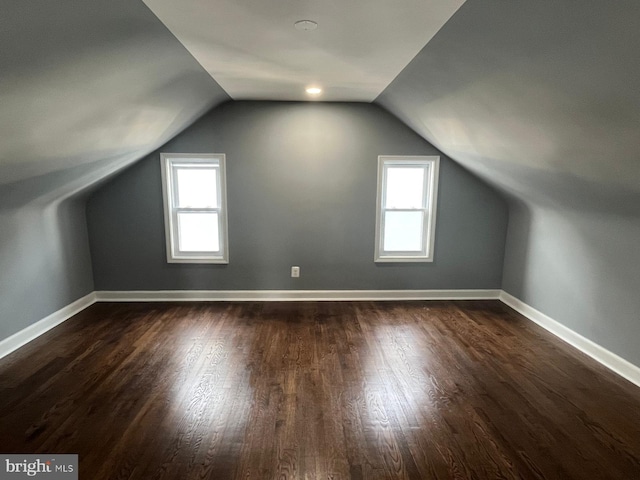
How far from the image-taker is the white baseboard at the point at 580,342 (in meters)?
2.81

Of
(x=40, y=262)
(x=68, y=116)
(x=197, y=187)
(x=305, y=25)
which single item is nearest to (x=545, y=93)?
(x=305, y=25)

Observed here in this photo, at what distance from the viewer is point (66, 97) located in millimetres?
2084

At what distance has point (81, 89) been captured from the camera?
82.7 inches

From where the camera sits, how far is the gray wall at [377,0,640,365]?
153 centimetres

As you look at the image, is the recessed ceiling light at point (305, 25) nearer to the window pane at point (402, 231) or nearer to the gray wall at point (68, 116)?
the gray wall at point (68, 116)

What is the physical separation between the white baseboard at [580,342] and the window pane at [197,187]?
3.75 metres

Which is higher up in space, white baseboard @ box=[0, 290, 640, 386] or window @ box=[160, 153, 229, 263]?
window @ box=[160, 153, 229, 263]

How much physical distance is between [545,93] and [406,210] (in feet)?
8.33

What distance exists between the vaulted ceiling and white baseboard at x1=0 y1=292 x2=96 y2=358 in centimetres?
118

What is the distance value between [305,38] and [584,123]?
1631 millimetres

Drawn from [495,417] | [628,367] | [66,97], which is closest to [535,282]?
[628,367]

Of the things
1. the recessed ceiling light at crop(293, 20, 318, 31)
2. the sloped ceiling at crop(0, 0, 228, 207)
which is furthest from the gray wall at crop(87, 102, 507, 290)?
the recessed ceiling light at crop(293, 20, 318, 31)

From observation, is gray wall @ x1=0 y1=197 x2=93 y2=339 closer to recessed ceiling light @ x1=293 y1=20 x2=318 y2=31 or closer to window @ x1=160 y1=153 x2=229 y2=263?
window @ x1=160 y1=153 x2=229 y2=263

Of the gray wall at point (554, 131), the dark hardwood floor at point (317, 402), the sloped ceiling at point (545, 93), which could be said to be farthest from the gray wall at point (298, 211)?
the sloped ceiling at point (545, 93)
